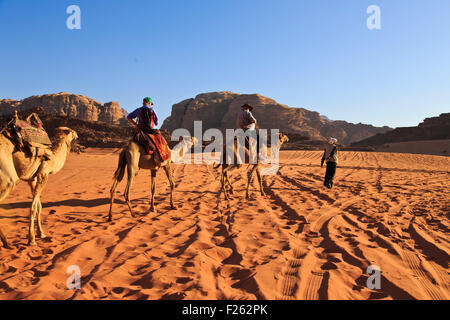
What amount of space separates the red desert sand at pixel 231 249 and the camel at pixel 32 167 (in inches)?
18.9

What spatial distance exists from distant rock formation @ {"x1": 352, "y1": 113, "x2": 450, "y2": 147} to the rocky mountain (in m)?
28.6

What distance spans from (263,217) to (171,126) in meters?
130

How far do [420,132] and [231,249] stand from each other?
81.4 meters

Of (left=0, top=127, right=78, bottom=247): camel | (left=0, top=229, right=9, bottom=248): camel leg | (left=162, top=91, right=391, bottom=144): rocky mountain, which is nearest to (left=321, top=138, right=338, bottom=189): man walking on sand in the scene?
(left=0, top=127, right=78, bottom=247): camel

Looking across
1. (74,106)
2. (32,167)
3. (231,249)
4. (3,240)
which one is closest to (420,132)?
(231,249)

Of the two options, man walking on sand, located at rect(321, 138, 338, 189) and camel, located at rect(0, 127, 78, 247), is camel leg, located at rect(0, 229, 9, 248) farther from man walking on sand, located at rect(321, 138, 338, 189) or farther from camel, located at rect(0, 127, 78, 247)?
man walking on sand, located at rect(321, 138, 338, 189)

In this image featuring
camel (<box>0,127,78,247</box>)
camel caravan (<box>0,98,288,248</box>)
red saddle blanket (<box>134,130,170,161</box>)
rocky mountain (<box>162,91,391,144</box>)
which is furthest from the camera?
rocky mountain (<box>162,91,391,144</box>)

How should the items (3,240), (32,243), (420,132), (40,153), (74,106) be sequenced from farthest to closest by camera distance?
(74,106) < (420,132) < (40,153) < (32,243) < (3,240)

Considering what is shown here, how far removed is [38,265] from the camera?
3697 millimetres

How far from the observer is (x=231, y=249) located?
429 cm

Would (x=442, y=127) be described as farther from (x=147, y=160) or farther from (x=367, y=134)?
(x=147, y=160)

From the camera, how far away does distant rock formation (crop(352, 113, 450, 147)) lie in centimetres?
6436

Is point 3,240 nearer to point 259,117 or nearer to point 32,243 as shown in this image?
point 32,243

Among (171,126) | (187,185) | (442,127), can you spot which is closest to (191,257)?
(187,185)
